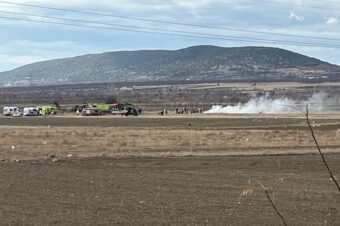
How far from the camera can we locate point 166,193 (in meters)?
22.2

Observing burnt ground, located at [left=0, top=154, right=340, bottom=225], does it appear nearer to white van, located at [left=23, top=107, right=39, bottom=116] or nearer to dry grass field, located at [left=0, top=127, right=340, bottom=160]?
dry grass field, located at [left=0, top=127, right=340, bottom=160]

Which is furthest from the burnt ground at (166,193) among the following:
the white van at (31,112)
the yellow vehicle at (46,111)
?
the yellow vehicle at (46,111)

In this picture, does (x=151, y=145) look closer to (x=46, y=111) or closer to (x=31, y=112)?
(x=31, y=112)

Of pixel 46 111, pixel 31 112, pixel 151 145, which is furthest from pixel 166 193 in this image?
pixel 46 111

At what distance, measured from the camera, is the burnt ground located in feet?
56.0

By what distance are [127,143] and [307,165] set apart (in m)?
20.5

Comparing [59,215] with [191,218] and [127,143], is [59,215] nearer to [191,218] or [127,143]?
[191,218]

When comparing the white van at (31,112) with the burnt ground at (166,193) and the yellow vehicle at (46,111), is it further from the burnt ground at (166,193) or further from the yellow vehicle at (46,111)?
the burnt ground at (166,193)

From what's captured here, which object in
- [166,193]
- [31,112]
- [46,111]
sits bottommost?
[31,112]

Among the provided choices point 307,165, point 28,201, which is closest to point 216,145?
point 307,165

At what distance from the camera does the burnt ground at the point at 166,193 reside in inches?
672

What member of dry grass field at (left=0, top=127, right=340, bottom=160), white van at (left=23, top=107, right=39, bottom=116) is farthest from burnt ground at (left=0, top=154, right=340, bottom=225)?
white van at (left=23, top=107, right=39, bottom=116)

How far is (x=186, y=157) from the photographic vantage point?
39.9 m

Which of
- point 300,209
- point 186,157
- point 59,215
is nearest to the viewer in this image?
point 59,215
